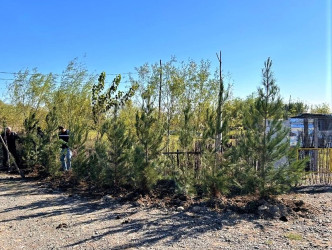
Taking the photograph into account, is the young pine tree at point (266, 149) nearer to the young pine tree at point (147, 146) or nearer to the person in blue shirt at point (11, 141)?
the young pine tree at point (147, 146)

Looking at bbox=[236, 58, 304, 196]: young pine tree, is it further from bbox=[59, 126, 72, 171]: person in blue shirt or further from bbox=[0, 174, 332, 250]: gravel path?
bbox=[59, 126, 72, 171]: person in blue shirt

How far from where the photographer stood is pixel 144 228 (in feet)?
18.0

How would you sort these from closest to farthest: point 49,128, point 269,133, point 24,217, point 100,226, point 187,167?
point 100,226, point 24,217, point 269,133, point 187,167, point 49,128

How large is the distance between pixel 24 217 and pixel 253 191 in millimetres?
4678

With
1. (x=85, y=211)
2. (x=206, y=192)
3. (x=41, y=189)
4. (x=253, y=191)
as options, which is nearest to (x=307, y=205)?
(x=253, y=191)

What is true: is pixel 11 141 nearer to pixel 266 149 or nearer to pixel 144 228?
pixel 144 228

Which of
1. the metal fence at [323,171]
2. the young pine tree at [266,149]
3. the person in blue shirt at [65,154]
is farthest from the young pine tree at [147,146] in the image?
the metal fence at [323,171]

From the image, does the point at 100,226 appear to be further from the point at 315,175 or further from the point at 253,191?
the point at 315,175

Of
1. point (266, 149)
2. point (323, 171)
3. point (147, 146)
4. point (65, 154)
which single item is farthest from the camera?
point (65, 154)

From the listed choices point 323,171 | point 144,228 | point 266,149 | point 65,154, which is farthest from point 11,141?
point 323,171

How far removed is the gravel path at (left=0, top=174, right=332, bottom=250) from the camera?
4.76 m

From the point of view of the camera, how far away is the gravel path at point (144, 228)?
4758 mm

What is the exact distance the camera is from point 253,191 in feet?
22.0

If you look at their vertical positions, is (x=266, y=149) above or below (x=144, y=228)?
above
